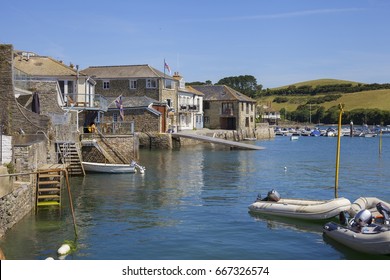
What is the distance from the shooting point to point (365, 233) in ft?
65.8

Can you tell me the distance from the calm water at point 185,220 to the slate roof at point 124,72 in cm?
3584

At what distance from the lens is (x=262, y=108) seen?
16825 cm

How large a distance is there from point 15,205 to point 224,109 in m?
81.3

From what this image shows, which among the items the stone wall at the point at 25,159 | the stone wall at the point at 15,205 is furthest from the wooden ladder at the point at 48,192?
the stone wall at the point at 25,159

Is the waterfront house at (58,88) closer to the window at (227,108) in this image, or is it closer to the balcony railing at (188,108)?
the balcony railing at (188,108)

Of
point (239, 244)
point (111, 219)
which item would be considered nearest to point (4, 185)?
point (111, 219)

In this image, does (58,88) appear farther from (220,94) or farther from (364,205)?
(220,94)

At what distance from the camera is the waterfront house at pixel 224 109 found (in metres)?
101

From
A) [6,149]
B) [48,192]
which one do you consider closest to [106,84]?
[48,192]

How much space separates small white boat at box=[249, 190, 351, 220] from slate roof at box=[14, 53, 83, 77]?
103 ft

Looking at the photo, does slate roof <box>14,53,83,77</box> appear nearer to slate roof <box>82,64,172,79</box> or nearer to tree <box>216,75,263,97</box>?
slate roof <box>82,64,172,79</box>

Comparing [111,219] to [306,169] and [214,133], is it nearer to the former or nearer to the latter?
[306,169]

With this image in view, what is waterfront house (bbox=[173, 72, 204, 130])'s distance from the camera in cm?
8744

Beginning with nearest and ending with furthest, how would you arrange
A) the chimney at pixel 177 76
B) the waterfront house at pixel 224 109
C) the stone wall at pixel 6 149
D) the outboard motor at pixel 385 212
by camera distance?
the outboard motor at pixel 385 212, the stone wall at pixel 6 149, the chimney at pixel 177 76, the waterfront house at pixel 224 109
